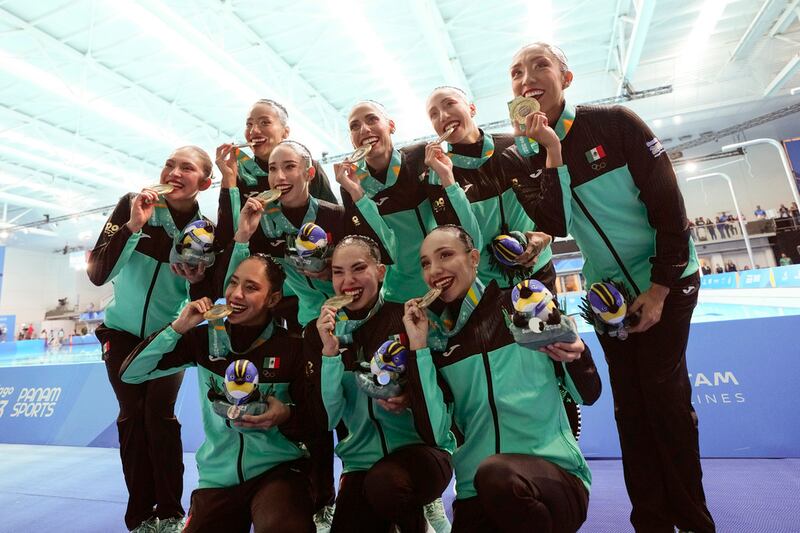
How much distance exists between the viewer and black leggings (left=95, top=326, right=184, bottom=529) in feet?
9.63

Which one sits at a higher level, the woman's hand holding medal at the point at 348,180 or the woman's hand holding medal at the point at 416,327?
the woman's hand holding medal at the point at 348,180

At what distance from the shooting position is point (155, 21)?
337 inches

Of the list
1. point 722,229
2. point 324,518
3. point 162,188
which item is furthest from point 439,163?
point 722,229

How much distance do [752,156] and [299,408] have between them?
102ft

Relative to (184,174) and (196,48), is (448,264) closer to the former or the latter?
(184,174)

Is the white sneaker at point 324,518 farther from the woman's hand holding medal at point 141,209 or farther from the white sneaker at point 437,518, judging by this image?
the woman's hand holding medal at point 141,209

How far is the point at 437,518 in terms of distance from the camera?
2756 mm

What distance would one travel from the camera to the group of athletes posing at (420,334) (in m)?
2.14

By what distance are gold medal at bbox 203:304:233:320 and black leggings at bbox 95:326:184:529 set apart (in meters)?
0.92

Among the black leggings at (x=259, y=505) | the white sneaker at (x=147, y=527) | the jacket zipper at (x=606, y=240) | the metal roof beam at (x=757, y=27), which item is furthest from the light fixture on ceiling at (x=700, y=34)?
the white sneaker at (x=147, y=527)

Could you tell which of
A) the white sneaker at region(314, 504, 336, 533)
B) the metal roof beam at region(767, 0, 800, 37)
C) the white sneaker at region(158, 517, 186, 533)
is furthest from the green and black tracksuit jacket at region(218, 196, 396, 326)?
the metal roof beam at region(767, 0, 800, 37)

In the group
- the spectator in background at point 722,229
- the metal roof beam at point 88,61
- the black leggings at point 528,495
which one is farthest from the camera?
the spectator in background at point 722,229

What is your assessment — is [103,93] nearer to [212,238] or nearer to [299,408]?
[212,238]

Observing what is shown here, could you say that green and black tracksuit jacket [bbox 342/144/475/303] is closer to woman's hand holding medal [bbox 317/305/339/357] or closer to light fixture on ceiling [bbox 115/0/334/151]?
woman's hand holding medal [bbox 317/305/339/357]
